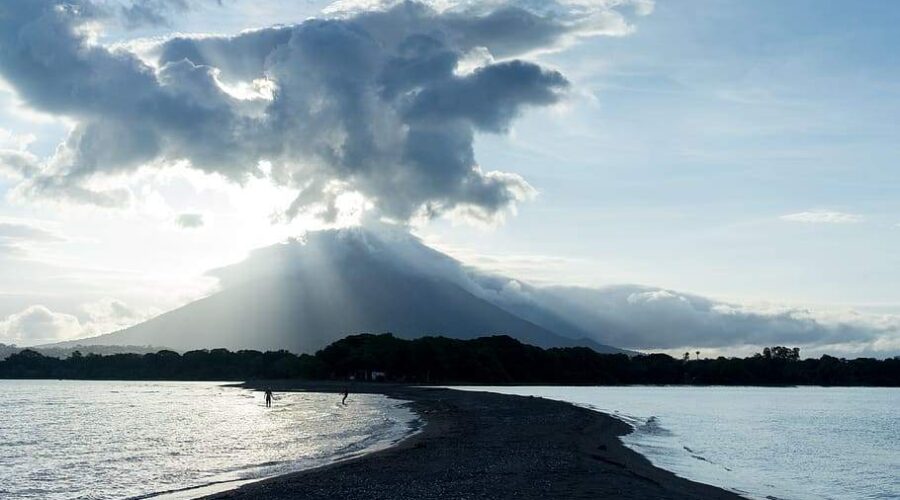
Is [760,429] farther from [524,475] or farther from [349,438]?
[524,475]

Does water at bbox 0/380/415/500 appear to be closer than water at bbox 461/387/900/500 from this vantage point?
Yes

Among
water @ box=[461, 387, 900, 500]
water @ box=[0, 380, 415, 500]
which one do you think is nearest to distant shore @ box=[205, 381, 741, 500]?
water @ box=[461, 387, 900, 500]

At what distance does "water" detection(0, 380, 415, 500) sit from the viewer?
34.3m

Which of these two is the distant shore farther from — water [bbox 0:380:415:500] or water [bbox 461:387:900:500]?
water [bbox 0:380:415:500]

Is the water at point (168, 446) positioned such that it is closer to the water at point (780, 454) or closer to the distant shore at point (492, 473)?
the distant shore at point (492, 473)

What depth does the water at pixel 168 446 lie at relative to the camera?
3428cm

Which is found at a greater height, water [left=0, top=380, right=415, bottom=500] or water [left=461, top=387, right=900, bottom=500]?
water [left=0, top=380, right=415, bottom=500]

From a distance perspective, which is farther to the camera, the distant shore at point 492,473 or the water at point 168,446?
the water at point 168,446

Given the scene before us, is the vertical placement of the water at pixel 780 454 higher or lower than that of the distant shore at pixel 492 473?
lower

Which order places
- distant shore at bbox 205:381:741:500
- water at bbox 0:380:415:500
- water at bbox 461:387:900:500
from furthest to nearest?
1. water at bbox 461:387:900:500
2. water at bbox 0:380:415:500
3. distant shore at bbox 205:381:741:500

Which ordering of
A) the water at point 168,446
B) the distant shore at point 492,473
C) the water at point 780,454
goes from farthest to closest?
the water at point 780,454 → the water at point 168,446 → the distant shore at point 492,473

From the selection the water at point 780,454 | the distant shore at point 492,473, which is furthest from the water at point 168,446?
the water at point 780,454

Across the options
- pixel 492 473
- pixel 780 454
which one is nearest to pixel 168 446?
pixel 492 473

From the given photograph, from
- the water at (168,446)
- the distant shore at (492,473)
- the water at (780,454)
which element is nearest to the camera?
the distant shore at (492,473)
